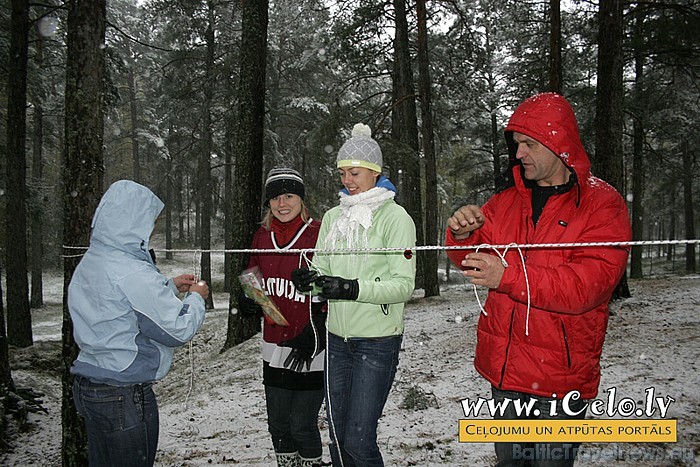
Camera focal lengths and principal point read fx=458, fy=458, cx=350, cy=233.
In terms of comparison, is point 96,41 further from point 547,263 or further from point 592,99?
point 592,99

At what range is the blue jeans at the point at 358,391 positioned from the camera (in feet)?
9.25

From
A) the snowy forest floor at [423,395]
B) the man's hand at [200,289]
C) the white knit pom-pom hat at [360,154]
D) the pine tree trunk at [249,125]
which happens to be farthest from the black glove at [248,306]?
the pine tree trunk at [249,125]

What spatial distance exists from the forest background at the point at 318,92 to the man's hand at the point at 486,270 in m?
3.32

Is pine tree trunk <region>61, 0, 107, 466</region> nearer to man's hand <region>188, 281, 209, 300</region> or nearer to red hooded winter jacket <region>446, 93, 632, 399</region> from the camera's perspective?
man's hand <region>188, 281, 209, 300</region>

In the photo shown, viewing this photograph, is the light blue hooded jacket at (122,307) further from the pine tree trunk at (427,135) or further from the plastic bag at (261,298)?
the pine tree trunk at (427,135)

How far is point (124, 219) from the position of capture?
8.63ft

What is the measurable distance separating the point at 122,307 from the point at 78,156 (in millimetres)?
2142

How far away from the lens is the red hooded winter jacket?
86.3 inches

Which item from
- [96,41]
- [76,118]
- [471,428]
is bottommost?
[471,428]

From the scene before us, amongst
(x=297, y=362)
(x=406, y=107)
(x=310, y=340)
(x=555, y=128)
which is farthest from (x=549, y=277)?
(x=406, y=107)

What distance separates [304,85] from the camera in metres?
22.7

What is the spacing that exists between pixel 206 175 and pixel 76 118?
16.2 m

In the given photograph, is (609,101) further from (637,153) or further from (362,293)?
(637,153)

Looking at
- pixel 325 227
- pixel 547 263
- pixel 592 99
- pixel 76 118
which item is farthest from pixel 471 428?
pixel 592 99
